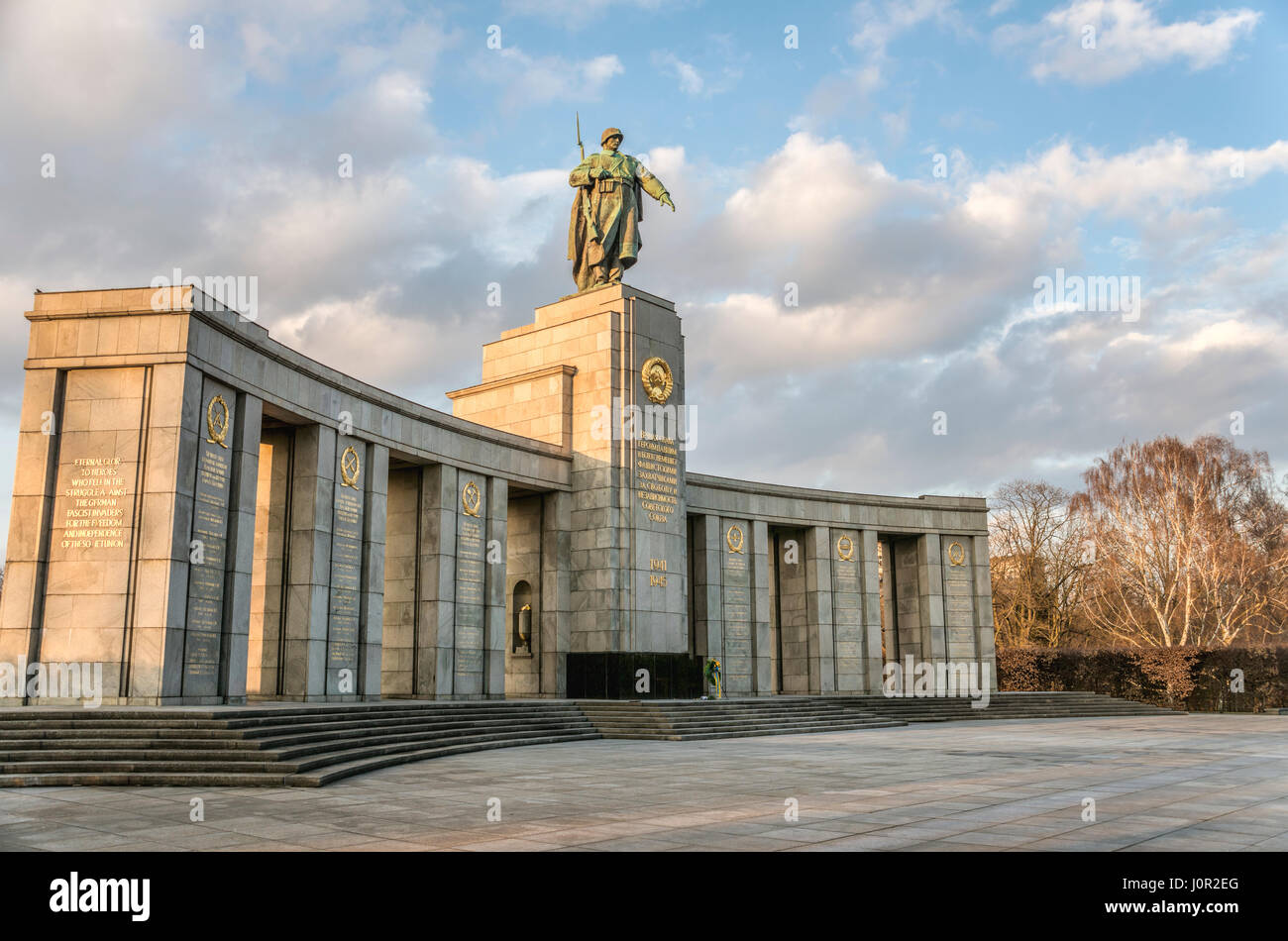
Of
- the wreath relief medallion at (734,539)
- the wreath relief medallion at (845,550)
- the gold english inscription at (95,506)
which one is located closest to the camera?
the gold english inscription at (95,506)

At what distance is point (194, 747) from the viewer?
49.5ft

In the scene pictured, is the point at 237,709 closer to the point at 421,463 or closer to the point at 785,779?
the point at 785,779

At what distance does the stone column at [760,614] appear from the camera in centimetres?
3747

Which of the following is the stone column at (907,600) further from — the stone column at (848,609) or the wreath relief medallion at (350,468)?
the wreath relief medallion at (350,468)

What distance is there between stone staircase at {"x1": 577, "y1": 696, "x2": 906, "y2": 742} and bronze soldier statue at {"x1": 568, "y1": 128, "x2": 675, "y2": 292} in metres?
14.6

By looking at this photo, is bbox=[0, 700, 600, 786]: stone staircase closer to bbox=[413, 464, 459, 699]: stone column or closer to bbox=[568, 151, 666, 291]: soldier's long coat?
bbox=[413, 464, 459, 699]: stone column

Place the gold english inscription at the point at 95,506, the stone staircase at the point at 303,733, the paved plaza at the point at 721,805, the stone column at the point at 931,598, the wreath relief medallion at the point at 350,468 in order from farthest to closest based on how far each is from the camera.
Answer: the stone column at the point at 931,598 → the wreath relief medallion at the point at 350,468 → the gold english inscription at the point at 95,506 → the stone staircase at the point at 303,733 → the paved plaza at the point at 721,805

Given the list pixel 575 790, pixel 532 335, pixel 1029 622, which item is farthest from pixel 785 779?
pixel 1029 622

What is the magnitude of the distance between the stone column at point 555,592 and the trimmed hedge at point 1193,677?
80.1 ft

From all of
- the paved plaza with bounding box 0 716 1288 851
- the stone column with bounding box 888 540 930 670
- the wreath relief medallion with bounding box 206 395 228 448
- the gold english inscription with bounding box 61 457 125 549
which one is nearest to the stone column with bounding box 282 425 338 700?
the wreath relief medallion with bounding box 206 395 228 448

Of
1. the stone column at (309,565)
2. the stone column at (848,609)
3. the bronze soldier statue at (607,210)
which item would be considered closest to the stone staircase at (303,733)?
the stone column at (309,565)

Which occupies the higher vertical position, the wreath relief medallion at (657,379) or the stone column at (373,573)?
the wreath relief medallion at (657,379)

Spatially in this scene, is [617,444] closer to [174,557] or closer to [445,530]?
[445,530]

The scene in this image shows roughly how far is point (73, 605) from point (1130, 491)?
4392cm
